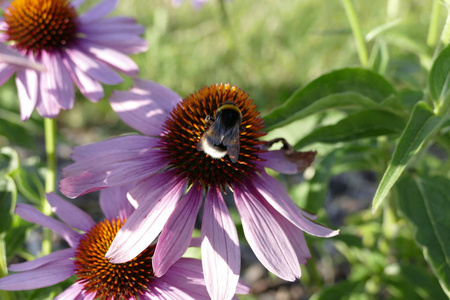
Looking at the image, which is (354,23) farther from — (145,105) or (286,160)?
(145,105)

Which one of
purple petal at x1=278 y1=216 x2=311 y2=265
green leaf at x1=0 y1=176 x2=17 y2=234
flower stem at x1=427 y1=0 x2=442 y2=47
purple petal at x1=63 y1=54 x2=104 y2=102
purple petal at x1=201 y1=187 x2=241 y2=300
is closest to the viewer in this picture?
purple petal at x1=201 y1=187 x2=241 y2=300

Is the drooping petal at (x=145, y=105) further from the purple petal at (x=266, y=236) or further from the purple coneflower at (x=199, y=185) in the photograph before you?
the purple petal at (x=266, y=236)

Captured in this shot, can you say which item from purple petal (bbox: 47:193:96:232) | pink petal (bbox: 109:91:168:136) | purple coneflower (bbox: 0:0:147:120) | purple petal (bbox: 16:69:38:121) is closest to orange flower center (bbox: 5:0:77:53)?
purple coneflower (bbox: 0:0:147:120)

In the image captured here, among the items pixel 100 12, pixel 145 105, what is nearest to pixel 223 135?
pixel 145 105

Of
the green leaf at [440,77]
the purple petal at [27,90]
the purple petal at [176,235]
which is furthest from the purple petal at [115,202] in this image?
the green leaf at [440,77]

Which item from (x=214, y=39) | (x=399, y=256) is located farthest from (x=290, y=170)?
(x=214, y=39)

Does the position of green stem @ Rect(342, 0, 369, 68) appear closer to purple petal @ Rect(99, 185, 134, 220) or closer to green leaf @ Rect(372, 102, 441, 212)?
green leaf @ Rect(372, 102, 441, 212)
